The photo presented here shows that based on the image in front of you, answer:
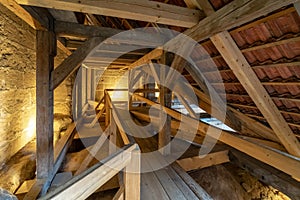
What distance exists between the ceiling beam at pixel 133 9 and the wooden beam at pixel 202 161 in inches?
77.4

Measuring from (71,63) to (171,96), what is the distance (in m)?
1.64

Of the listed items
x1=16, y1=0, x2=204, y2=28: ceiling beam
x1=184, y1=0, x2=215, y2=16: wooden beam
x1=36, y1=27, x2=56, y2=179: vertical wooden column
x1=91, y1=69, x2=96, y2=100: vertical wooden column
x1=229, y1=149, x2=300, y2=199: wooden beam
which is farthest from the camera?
x1=91, y1=69, x2=96, y2=100: vertical wooden column

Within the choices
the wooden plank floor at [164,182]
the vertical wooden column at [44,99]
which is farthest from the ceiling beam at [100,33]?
the wooden plank floor at [164,182]

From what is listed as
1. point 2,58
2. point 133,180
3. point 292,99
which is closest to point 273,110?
point 292,99

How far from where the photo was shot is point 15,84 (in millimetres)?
3188

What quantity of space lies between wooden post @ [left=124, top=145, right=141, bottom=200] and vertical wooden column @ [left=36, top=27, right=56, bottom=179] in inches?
65.3

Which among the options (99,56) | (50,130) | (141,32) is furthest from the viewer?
(99,56)

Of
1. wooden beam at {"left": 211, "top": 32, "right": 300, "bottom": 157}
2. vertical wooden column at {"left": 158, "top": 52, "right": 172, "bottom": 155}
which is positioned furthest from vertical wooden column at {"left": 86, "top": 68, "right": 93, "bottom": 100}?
wooden beam at {"left": 211, "top": 32, "right": 300, "bottom": 157}

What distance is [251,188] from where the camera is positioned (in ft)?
10.3

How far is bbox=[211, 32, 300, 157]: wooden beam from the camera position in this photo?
1.96 m

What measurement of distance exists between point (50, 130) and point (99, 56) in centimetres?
244

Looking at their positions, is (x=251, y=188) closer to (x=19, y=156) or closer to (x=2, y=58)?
(x=19, y=156)

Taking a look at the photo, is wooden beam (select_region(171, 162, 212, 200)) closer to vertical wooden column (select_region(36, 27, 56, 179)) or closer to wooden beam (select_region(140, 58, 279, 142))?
wooden beam (select_region(140, 58, 279, 142))

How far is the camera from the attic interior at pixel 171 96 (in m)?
1.56
